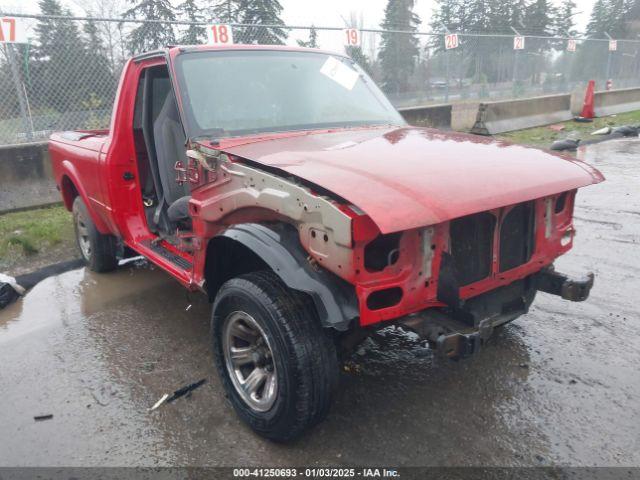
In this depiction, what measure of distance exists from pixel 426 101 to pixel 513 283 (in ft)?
42.0

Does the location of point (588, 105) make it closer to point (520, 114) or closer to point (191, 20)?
point (520, 114)

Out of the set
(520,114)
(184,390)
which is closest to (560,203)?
(184,390)

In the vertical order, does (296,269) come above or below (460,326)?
above

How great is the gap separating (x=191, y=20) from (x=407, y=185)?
36.2 ft

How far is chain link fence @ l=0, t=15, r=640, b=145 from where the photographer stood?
7.76m

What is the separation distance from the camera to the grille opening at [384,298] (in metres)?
2.28

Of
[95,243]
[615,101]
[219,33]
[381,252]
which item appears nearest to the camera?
[381,252]

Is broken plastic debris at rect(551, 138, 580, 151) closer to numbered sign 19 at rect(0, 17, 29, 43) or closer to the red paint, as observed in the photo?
the red paint

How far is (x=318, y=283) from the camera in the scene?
2.30 meters

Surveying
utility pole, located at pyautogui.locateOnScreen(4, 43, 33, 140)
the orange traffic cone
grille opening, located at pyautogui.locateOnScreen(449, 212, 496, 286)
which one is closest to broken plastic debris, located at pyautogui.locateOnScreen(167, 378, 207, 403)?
grille opening, located at pyautogui.locateOnScreen(449, 212, 496, 286)

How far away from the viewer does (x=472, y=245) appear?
2592 mm

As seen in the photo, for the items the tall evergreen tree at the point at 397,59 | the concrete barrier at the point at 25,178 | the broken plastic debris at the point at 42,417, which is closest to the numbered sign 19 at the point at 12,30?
the concrete barrier at the point at 25,178

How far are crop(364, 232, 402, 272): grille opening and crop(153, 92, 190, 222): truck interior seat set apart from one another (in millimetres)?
2042

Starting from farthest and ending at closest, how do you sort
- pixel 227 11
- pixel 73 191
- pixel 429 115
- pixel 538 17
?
pixel 538 17 → pixel 227 11 → pixel 429 115 → pixel 73 191
